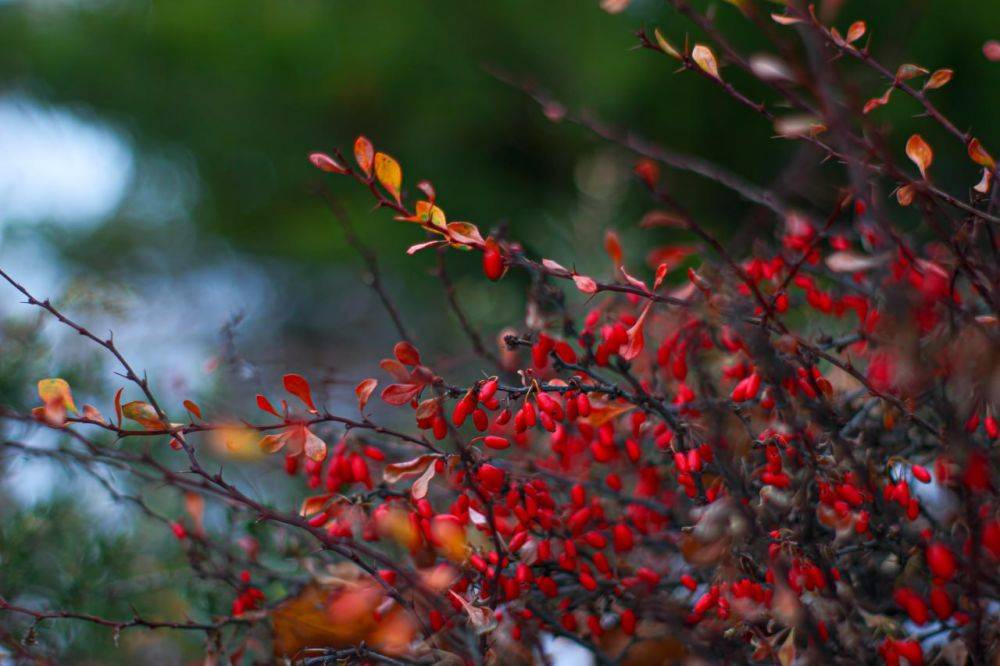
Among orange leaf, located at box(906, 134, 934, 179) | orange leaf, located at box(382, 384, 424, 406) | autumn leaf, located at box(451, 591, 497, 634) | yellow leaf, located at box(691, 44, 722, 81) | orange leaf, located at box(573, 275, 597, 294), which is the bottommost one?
autumn leaf, located at box(451, 591, 497, 634)

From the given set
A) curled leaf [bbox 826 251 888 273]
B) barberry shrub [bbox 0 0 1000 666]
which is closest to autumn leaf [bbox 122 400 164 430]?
barberry shrub [bbox 0 0 1000 666]

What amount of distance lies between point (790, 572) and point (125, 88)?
2.85 metres

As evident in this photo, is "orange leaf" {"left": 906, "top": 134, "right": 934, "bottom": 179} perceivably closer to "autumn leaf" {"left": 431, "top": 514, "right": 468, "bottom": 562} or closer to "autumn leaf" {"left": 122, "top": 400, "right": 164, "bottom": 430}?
"autumn leaf" {"left": 431, "top": 514, "right": 468, "bottom": 562}

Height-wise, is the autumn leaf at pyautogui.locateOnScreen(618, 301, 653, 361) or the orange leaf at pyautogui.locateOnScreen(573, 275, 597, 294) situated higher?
the orange leaf at pyautogui.locateOnScreen(573, 275, 597, 294)

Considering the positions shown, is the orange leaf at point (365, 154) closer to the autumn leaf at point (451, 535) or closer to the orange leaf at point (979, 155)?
the autumn leaf at point (451, 535)

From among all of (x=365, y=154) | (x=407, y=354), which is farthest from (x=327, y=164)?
(x=407, y=354)

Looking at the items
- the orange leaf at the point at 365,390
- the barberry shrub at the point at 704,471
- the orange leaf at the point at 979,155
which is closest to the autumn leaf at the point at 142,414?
the barberry shrub at the point at 704,471

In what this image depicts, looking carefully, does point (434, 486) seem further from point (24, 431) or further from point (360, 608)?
point (24, 431)

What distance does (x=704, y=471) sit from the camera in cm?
61

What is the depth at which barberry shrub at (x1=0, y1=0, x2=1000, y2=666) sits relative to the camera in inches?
18.5

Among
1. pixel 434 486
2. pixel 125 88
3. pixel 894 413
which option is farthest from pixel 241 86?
pixel 894 413

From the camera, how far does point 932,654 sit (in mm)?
535

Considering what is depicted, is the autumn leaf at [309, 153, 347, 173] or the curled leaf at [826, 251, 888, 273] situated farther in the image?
the autumn leaf at [309, 153, 347, 173]

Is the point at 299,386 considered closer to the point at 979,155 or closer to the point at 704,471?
the point at 704,471
